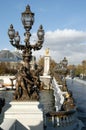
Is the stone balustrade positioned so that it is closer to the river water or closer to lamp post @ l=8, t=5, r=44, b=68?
lamp post @ l=8, t=5, r=44, b=68

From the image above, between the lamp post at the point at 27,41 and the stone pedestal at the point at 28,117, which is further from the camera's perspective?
the lamp post at the point at 27,41

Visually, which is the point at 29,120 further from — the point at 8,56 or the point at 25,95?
the point at 8,56

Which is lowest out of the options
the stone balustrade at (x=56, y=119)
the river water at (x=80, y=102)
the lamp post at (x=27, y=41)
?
the river water at (x=80, y=102)

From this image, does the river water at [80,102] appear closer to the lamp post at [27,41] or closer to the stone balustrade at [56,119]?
the stone balustrade at [56,119]

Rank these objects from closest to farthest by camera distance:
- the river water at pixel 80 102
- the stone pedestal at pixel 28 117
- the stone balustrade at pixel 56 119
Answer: the stone pedestal at pixel 28 117 → the stone balustrade at pixel 56 119 → the river water at pixel 80 102

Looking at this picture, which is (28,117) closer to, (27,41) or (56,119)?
(56,119)

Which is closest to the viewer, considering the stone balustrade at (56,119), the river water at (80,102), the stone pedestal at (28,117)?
the stone pedestal at (28,117)

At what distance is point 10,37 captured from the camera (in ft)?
42.8

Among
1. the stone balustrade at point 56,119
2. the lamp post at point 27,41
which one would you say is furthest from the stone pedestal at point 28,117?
the lamp post at point 27,41

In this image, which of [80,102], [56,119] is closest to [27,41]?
[56,119]

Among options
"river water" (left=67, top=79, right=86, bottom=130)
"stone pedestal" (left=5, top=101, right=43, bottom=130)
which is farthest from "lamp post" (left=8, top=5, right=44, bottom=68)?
"river water" (left=67, top=79, right=86, bottom=130)

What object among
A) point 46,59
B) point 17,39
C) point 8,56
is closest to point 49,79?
point 46,59

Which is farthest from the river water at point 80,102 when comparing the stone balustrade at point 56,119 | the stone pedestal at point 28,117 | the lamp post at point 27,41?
the stone pedestal at point 28,117

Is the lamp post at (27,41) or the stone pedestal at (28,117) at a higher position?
the lamp post at (27,41)
